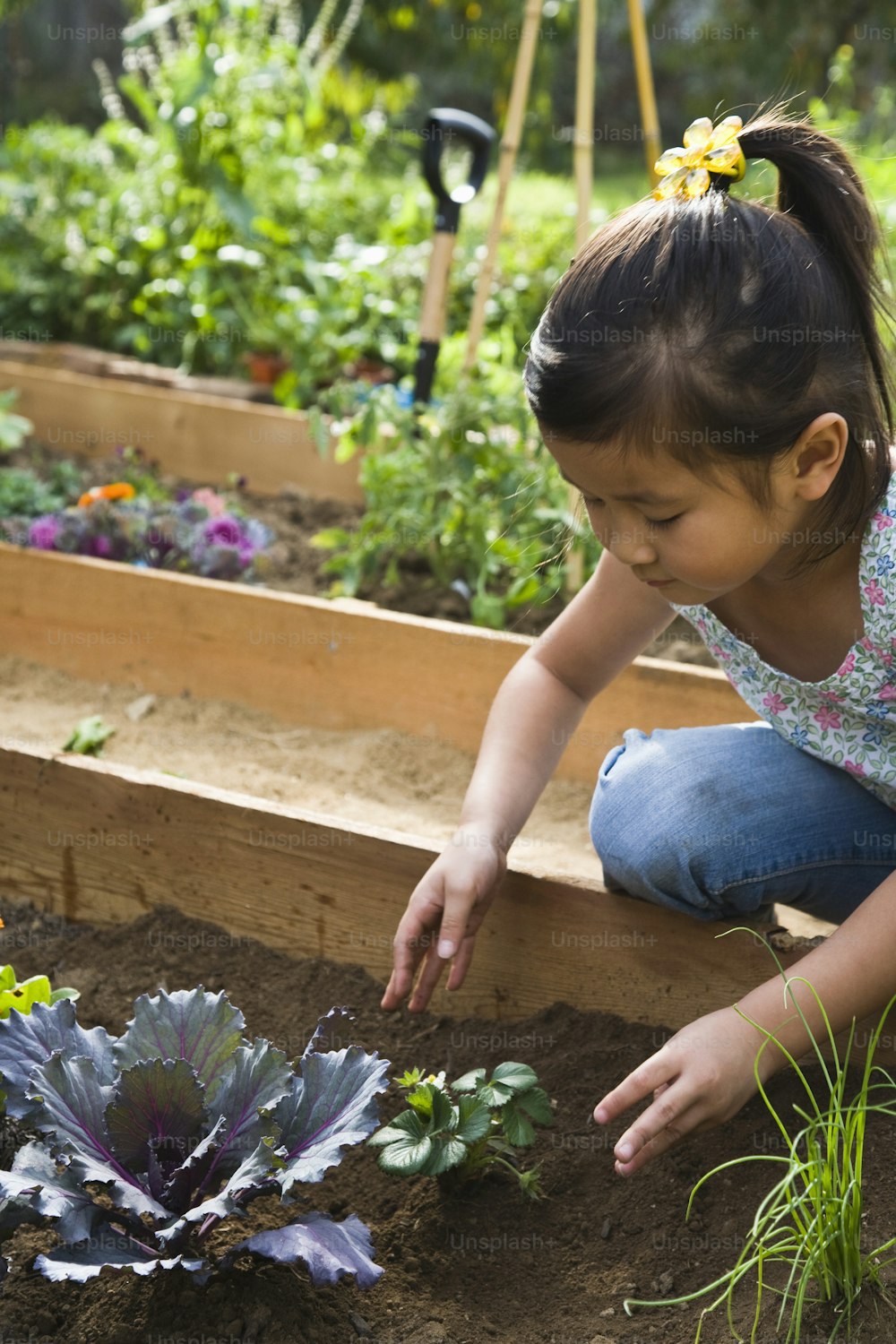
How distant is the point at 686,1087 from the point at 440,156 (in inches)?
112

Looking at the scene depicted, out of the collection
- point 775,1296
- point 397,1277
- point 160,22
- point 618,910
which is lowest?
point 397,1277

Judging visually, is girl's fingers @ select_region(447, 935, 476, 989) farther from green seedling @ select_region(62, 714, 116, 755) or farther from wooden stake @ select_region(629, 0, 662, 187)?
wooden stake @ select_region(629, 0, 662, 187)

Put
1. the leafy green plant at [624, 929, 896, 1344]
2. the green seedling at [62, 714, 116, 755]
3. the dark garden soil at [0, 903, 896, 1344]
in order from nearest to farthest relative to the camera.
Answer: the leafy green plant at [624, 929, 896, 1344] < the dark garden soil at [0, 903, 896, 1344] < the green seedling at [62, 714, 116, 755]

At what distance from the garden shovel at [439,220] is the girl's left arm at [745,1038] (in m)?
2.45

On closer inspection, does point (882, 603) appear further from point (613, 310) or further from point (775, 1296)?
point (775, 1296)

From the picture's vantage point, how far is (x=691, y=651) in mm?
3158

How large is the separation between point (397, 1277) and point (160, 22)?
16.4 feet

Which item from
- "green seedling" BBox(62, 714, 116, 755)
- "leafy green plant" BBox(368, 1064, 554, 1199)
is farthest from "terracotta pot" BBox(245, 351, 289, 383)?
"leafy green plant" BBox(368, 1064, 554, 1199)

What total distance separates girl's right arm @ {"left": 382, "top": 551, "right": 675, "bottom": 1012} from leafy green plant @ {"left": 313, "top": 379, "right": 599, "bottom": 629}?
1.16m

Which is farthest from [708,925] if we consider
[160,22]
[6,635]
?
[160,22]

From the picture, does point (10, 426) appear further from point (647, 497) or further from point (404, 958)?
point (647, 497)

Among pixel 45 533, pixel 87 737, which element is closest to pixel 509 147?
pixel 45 533

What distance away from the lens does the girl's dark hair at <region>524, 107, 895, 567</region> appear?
1384mm

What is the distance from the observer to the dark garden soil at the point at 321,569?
3.22 metres
